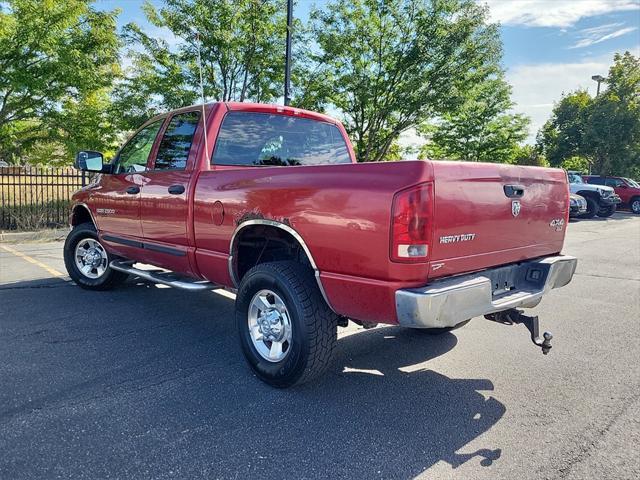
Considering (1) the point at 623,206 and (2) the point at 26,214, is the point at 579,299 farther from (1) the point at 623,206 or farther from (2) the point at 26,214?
(1) the point at 623,206

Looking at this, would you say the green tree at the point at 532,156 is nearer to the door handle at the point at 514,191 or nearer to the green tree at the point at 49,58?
the green tree at the point at 49,58

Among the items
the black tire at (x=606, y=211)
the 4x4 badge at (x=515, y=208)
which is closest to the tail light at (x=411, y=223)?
the 4x4 badge at (x=515, y=208)

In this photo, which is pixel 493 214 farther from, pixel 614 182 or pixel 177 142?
pixel 614 182

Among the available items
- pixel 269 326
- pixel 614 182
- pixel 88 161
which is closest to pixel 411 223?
pixel 269 326

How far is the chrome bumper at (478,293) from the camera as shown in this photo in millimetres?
2672

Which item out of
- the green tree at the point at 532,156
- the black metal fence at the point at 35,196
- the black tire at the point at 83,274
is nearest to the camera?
the black tire at the point at 83,274

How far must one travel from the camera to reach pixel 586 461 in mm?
2607

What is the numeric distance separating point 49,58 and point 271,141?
8.15 meters

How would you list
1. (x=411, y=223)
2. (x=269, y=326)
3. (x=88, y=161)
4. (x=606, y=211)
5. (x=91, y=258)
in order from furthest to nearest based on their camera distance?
(x=606, y=211) → (x=91, y=258) → (x=88, y=161) → (x=269, y=326) → (x=411, y=223)

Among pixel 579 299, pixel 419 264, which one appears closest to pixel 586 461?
pixel 419 264

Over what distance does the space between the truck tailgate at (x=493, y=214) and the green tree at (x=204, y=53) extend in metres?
8.93

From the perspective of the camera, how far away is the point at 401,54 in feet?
42.7

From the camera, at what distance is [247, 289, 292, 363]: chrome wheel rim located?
134 inches

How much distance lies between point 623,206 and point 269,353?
26.9 meters
